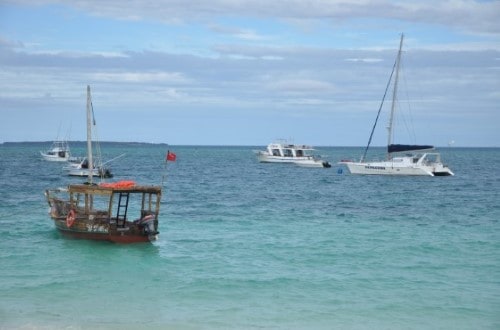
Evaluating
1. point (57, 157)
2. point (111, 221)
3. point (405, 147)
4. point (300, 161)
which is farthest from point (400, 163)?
point (57, 157)

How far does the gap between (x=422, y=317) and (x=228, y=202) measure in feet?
103

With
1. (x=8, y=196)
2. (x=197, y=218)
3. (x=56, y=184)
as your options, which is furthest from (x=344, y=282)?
(x=56, y=184)

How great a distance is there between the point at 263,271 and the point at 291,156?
283 ft

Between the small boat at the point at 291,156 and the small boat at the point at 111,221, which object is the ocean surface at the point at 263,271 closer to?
the small boat at the point at 111,221

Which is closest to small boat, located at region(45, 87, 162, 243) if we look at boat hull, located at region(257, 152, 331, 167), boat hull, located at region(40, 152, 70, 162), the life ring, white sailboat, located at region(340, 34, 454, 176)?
the life ring

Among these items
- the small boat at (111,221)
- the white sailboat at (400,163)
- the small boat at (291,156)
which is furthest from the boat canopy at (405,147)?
the small boat at (111,221)

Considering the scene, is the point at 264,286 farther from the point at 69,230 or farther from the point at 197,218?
the point at 197,218

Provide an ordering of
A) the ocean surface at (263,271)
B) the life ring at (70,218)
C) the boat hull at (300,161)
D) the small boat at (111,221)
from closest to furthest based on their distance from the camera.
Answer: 1. the ocean surface at (263,271)
2. the small boat at (111,221)
3. the life ring at (70,218)
4. the boat hull at (300,161)

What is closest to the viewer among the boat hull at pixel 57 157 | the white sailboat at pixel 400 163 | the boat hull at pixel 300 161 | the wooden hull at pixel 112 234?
the wooden hull at pixel 112 234

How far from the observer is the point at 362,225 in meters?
39.3

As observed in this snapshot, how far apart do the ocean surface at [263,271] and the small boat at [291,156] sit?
60.0m

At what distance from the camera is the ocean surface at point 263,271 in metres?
20.8

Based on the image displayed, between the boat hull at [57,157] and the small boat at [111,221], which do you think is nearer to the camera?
the small boat at [111,221]

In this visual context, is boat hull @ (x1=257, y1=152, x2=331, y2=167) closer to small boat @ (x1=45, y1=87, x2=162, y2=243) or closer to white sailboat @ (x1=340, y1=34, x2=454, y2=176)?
white sailboat @ (x1=340, y1=34, x2=454, y2=176)
